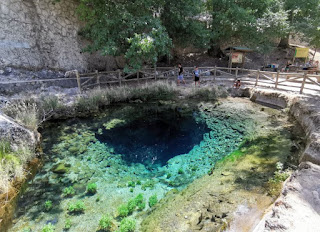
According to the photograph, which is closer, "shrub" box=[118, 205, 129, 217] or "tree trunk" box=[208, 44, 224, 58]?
"shrub" box=[118, 205, 129, 217]

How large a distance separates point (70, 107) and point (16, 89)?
388cm

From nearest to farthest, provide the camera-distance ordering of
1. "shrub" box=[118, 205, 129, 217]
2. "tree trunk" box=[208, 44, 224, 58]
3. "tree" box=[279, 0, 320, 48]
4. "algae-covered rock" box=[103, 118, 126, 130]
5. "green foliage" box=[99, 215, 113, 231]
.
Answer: "green foliage" box=[99, 215, 113, 231] → "shrub" box=[118, 205, 129, 217] → "algae-covered rock" box=[103, 118, 126, 130] → "tree" box=[279, 0, 320, 48] → "tree trunk" box=[208, 44, 224, 58]

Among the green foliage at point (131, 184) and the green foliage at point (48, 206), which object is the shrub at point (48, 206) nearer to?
the green foliage at point (48, 206)

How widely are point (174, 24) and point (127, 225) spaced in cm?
1255

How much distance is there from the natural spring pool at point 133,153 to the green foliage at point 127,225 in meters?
0.17

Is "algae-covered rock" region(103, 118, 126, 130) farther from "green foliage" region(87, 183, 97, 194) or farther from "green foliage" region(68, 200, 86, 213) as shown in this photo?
"green foliage" region(68, 200, 86, 213)

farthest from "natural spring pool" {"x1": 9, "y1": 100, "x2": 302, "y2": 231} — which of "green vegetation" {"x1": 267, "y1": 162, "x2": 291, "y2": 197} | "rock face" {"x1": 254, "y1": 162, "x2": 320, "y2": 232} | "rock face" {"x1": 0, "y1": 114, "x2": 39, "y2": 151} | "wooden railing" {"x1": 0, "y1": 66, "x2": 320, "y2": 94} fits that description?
"wooden railing" {"x1": 0, "y1": 66, "x2": 320, "y2": 94}

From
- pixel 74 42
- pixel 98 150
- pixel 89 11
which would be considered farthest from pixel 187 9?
pixel 98 150

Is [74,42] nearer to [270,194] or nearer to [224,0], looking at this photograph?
[224,0]

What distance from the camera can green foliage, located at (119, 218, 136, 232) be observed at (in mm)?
4010

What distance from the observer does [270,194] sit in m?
4.70

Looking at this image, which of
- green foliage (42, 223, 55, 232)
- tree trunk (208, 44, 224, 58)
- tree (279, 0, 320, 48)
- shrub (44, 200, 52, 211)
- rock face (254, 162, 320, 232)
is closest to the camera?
rock face (254, 162, 320, 232)

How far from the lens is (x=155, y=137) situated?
8.55 meters

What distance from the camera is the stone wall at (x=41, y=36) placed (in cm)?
1162
